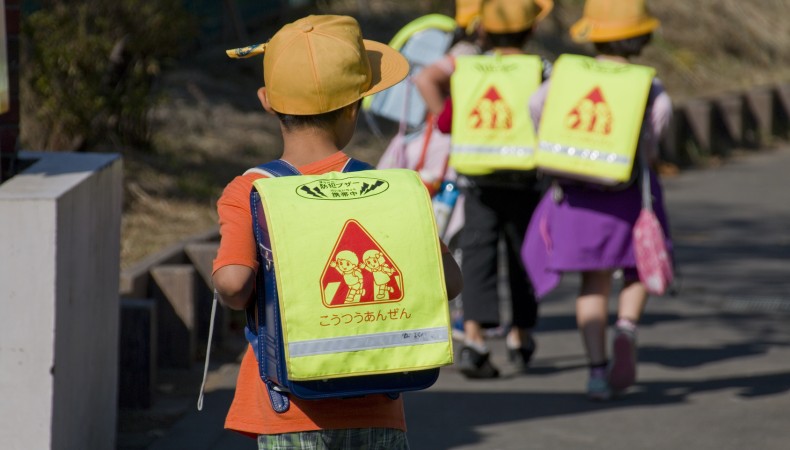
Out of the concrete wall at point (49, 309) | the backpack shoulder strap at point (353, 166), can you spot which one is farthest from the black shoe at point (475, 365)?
the backpack shoulder strap at point (353, 166)

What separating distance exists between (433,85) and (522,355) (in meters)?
1.39

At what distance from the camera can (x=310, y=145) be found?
3.12 m

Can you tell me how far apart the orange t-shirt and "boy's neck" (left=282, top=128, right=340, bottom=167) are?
2cm

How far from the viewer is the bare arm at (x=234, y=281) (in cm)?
295

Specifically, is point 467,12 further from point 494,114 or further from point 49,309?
point 49,309

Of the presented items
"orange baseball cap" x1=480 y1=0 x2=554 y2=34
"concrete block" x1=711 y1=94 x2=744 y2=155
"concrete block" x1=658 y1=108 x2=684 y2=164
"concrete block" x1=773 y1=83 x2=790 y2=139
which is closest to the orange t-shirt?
"orange baseball cap" x1=480 y1=0 x2=554 y2=34

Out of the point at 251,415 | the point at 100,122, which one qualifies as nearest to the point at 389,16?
the point at 100,122

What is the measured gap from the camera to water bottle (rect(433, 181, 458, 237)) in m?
6.52

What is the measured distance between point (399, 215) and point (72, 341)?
170 centimetres

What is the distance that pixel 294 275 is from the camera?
2854 millimetres

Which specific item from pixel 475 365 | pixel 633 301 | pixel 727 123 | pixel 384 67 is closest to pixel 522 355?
pixel 475 365

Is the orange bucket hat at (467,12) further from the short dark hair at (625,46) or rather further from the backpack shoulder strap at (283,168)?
the backpack shoulder strap at (283,168)

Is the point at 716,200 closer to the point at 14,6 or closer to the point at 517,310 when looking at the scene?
the point at 517,310

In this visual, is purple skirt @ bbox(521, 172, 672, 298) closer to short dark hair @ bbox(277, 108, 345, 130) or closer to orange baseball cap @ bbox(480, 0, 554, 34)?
orange baseball cap @ bbox(480, 0, 554, 34)
